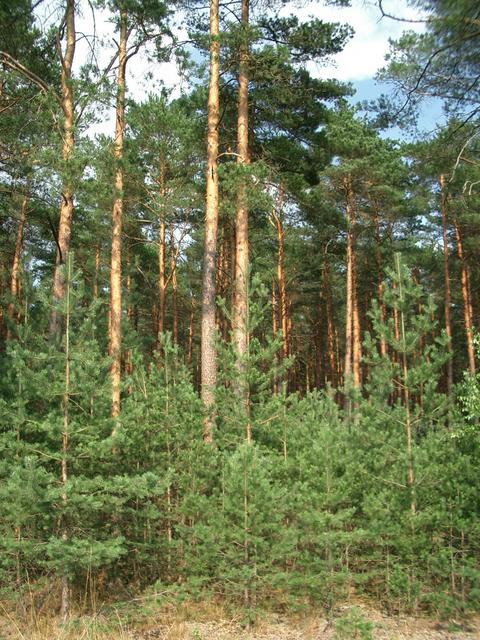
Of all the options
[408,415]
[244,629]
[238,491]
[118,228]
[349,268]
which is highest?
[349,268]

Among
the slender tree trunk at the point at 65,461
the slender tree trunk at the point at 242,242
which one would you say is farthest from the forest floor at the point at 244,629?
the slender tree trunk at the point at 242,242

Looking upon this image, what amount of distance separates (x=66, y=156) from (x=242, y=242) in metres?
3.65

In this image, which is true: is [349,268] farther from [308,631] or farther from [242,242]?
[308,631]

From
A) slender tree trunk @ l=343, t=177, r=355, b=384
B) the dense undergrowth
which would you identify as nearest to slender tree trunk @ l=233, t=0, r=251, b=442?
the dense undergrowth

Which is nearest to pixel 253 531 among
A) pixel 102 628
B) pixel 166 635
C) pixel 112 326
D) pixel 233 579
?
pixel 233 579

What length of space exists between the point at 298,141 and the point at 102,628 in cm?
1085

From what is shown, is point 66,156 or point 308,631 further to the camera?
point 66,156

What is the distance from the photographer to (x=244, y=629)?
605cm

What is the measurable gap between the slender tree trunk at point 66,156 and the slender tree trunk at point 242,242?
246cm

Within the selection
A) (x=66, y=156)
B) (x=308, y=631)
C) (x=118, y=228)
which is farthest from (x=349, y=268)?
(x=308, y=631)

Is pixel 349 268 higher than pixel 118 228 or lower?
higher

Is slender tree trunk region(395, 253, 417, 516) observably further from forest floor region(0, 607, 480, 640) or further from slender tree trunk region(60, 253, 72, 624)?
slender tree trunk region(60, 253, 72, 624)

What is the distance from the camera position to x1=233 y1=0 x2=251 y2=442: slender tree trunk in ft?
23.7

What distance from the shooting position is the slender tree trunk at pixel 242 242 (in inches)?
285
